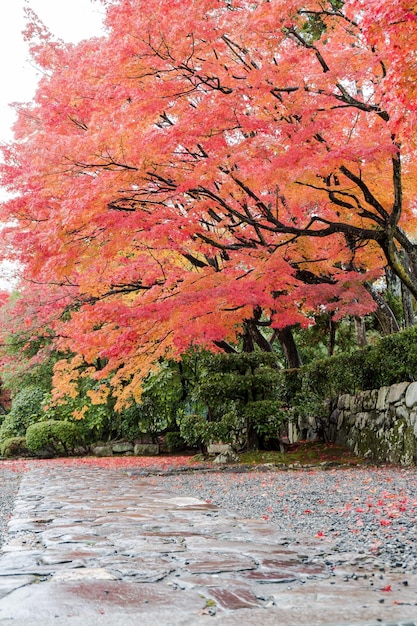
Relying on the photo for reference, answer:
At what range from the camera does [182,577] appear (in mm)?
2643

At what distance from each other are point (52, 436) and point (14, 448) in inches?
53.4

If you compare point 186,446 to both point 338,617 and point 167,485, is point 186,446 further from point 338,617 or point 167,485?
point 338,617

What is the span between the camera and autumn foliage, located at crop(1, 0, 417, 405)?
20.0ft

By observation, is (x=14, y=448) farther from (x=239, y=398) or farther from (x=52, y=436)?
(x=239, y=398)

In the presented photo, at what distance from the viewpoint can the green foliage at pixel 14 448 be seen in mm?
15352

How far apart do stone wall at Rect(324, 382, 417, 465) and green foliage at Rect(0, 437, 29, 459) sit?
28.9 feet

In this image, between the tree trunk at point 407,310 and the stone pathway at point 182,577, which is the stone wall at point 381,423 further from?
the stone pathway at point 182,577

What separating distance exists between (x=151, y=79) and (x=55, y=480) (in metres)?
5.44

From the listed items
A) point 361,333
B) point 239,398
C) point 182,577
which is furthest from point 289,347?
point 182,577

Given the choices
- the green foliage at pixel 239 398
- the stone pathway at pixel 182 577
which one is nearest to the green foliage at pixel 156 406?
the green foliage at pixel 239 398

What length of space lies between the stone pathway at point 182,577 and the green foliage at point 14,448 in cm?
1170

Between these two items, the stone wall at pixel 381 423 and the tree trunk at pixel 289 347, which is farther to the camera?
the tree trunk at pixel 289 347

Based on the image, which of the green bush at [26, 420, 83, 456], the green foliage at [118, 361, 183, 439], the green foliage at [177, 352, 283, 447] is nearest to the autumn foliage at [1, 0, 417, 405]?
the green foliage at [177, 352, 283, 447]

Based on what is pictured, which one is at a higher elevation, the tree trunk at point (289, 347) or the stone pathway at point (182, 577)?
the tree trunk at point (289, 347)
